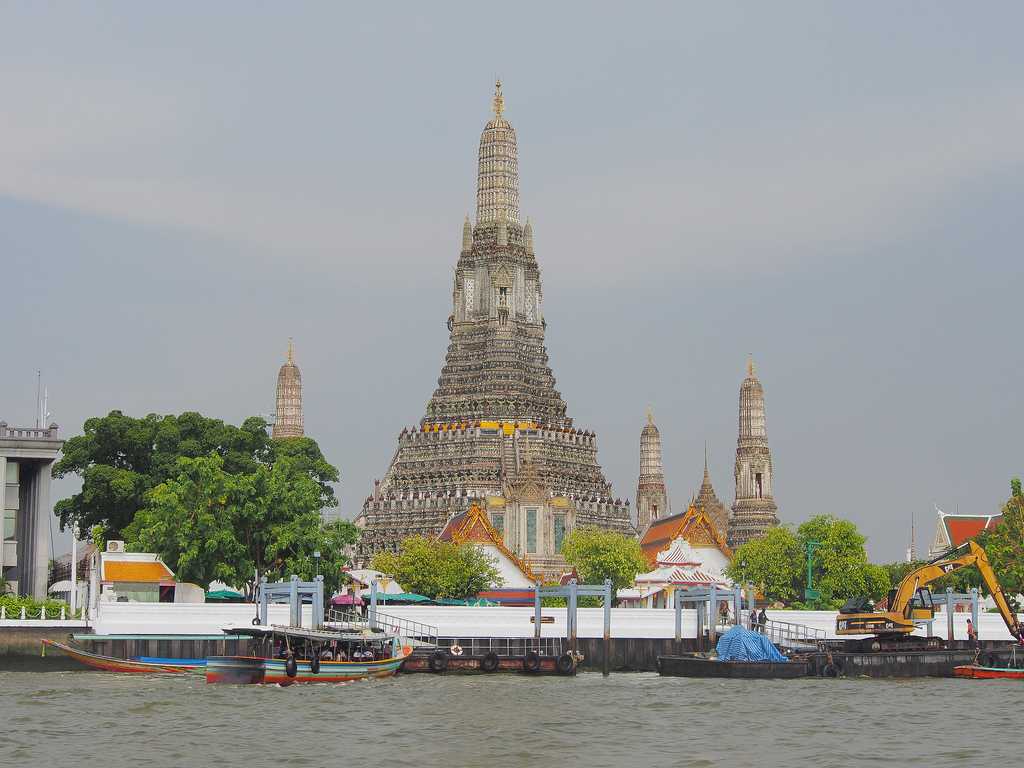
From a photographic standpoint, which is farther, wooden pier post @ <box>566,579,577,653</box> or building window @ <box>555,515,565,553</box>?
building window @ <box>555,515,565,553</box>

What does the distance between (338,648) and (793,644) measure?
20685 mm

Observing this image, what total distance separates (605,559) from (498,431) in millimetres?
29617

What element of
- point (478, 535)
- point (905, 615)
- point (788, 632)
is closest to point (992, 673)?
point (905, 615)

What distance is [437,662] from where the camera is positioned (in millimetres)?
69812

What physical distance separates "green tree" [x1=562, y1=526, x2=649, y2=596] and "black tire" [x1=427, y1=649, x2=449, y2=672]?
38.1m

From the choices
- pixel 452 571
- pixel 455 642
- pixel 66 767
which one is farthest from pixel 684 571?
pixel 66 767

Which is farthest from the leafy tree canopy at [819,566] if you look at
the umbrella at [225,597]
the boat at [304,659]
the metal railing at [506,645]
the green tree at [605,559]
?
the boat at [304,659]

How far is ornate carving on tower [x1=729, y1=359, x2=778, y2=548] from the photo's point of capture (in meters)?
168

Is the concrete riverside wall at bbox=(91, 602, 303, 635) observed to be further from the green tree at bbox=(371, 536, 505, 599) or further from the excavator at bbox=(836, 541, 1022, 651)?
the green tree at bbox=(371, 536, 505, 599)

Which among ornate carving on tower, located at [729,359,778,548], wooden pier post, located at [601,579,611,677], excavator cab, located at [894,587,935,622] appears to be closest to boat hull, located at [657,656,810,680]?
wooden pier post, located at [601,579,611,677]

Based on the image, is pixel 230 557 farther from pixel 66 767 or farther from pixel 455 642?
pixel 66 767

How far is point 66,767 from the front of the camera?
44219mm

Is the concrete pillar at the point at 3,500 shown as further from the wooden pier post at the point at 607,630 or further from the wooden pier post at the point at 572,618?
the wooden pier post at the point at 607,630

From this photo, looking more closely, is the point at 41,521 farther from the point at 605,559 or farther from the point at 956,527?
the point at 956,527
